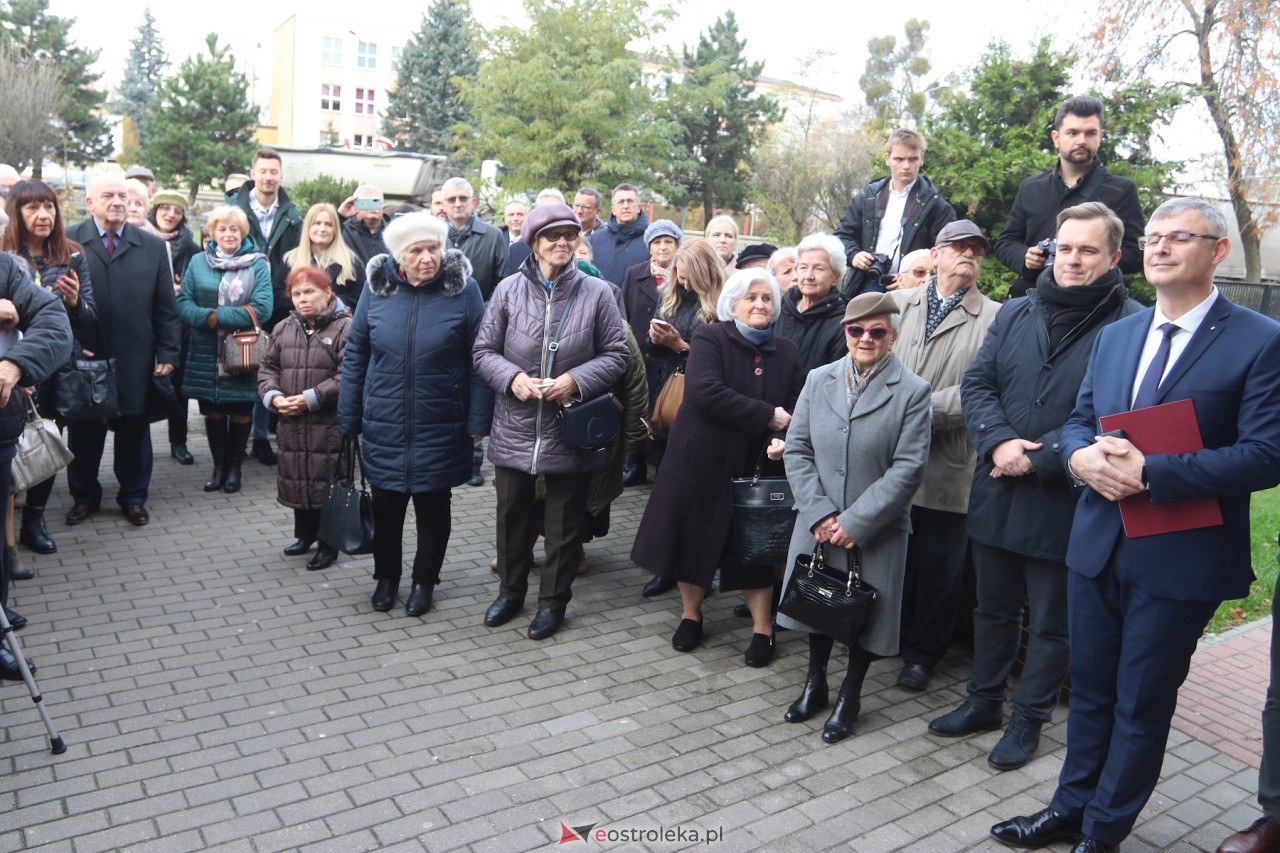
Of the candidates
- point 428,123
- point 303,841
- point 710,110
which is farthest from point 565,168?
point 303,841

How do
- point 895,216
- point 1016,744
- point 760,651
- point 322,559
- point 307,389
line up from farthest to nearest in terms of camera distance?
point 895,216, point 322,559, point 307,389, point 760,651, point 1016,744

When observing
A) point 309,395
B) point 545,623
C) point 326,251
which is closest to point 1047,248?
point 545,623

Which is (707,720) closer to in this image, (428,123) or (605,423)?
(605,423)

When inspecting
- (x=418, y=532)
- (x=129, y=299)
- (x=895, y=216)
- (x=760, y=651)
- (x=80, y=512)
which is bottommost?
(x=80, y=512)

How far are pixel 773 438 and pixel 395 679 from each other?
214 cm

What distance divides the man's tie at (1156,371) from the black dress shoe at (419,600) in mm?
3805

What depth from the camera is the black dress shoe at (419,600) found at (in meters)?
5.79

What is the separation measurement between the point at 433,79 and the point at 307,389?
4351cm

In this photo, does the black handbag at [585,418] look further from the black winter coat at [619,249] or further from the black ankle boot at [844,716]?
the black winter coat at [619,249]

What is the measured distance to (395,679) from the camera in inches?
195

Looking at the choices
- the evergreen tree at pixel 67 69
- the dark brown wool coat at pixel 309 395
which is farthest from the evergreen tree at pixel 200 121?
the dark brown wool coat at pixel 309 395

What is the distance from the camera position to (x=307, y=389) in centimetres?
638

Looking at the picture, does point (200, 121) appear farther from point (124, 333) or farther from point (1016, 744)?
point (1016, 744)

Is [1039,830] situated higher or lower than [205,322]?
lower
